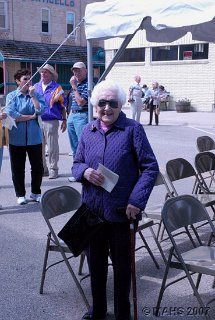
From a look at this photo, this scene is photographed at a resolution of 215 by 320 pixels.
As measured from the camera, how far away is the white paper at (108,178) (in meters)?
3.37

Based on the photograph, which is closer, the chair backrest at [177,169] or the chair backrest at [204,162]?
the chair backrest at [177,169]

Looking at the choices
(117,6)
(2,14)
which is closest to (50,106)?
(117,6)

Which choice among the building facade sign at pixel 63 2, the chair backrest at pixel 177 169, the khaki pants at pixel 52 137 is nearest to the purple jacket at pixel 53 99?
the khaki pants at pixel 52 137

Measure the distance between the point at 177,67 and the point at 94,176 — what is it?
24817 millimetres

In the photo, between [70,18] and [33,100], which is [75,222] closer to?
[33,100]

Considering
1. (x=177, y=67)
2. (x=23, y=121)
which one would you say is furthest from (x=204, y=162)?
(x=177, y=67)

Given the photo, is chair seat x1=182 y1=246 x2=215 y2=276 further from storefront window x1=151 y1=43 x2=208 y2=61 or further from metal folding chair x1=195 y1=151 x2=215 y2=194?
storefront window x1=151 y1=43 x2=208 y2=61

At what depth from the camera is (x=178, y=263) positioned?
374cm

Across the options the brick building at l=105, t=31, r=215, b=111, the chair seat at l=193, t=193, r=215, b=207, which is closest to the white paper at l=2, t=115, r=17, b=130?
the chair seat at l=193, t=193, r=215, b=207

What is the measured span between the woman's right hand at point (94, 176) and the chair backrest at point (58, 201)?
69 centimetres

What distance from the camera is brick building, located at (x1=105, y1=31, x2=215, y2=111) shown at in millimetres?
26250

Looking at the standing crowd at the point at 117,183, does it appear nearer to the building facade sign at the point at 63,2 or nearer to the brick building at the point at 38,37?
the brick building at the point at 38,37

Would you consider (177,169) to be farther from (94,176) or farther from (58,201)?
(94,176)

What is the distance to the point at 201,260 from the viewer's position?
12.5 ft
